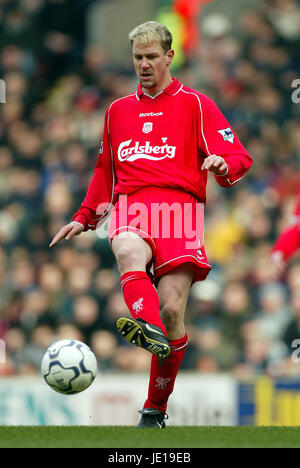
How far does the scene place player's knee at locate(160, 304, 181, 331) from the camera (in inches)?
263

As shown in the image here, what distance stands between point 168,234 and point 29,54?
1068 cm

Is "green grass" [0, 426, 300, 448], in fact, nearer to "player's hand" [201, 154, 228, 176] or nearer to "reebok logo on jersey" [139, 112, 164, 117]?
"player's hand" [201, 154, 228, 176]

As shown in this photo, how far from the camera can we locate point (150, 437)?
6.05 metres

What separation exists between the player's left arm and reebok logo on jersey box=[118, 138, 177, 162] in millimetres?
229

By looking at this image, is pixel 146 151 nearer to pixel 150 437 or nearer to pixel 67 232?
pixel 67 232

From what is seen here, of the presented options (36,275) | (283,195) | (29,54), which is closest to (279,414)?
(283,195)

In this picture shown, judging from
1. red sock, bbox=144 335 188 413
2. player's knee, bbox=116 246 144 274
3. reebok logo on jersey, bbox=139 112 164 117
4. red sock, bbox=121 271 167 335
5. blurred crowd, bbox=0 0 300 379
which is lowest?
red sock, bbox=144 335 188 413

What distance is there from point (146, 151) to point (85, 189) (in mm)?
6535

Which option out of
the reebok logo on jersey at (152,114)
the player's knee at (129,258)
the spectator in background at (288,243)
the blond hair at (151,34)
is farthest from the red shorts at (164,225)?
the spectator in background at (288,243)

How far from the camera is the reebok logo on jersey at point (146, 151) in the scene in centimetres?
684

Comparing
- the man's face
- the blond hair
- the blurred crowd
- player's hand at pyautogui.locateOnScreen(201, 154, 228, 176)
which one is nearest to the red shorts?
player's hand at pyautogui.locateOnScreen(201, 154, 228, 176)

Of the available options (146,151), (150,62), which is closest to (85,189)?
(146,151)

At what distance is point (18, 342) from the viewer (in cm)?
1191

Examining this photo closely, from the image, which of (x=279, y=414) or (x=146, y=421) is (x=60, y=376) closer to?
(x=146, y=421)
